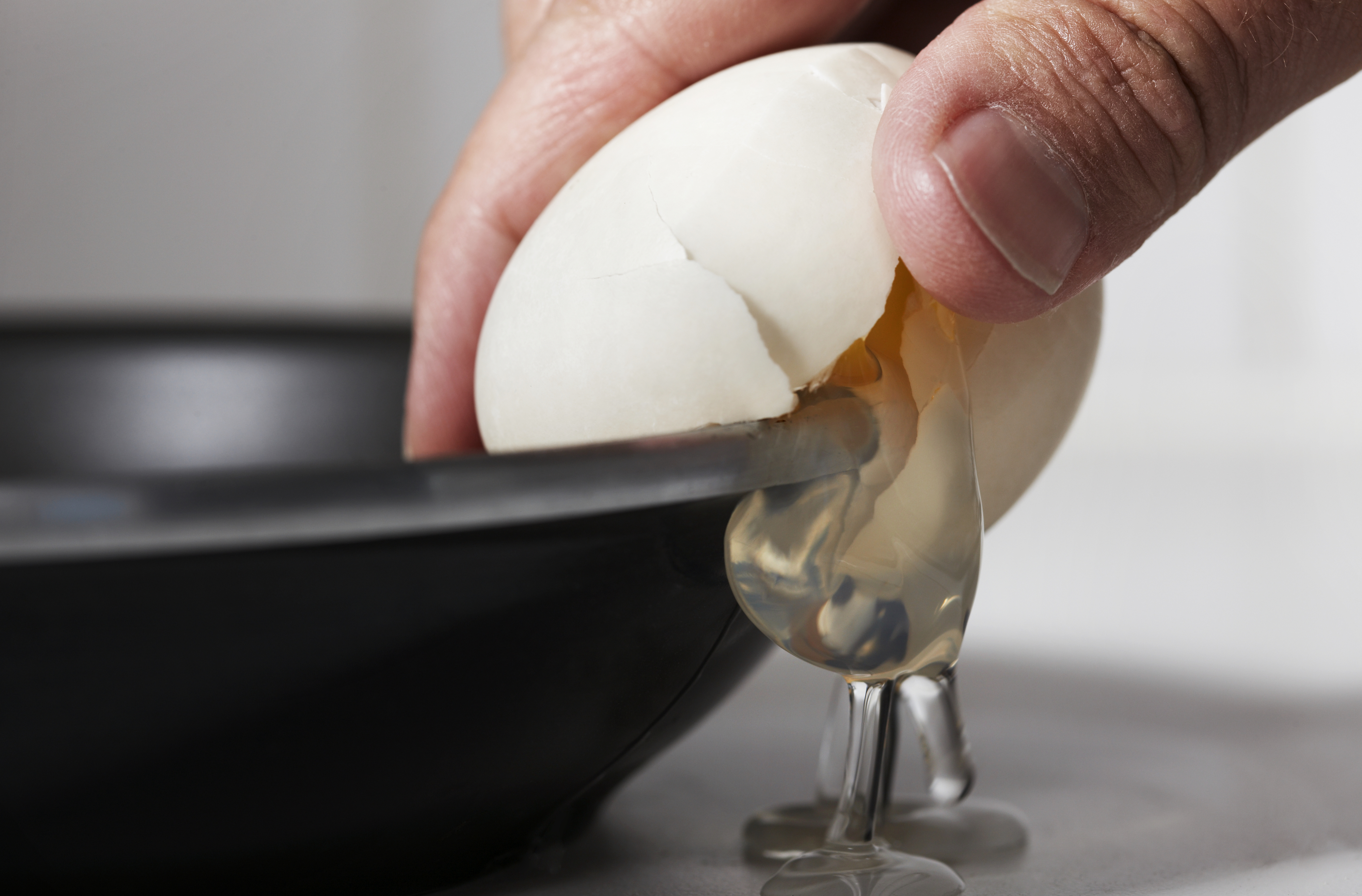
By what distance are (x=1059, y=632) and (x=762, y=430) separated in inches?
17.8

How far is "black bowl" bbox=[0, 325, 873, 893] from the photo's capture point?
0.29 meters

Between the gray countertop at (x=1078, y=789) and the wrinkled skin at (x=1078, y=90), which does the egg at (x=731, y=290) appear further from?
the gray countertop at (x=1078, y=789)

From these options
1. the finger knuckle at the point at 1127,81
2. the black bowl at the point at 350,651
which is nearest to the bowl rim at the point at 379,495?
the black bowl at the point at 350,651

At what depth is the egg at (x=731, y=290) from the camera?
1.22ft

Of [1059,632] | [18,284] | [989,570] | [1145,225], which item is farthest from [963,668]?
[18,284]

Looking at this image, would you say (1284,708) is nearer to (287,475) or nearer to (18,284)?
(287,475)

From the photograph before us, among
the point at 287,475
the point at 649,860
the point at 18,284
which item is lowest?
the point at 649,860

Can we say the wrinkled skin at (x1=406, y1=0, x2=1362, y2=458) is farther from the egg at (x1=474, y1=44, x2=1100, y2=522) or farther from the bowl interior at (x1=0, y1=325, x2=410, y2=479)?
the bowl interior at (x1=0, y1=325, x2=410, y2=479)

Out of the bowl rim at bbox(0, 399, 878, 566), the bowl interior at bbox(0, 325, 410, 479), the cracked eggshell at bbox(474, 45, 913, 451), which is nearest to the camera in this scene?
the bowl rim at bbox(0, 399, 878, 566)

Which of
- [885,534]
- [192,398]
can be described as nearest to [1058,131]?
[885,534]

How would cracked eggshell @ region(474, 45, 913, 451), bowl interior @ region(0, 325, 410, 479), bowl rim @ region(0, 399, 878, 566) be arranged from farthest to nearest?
1. bowl interior @ region(0, 325, 410, 479)
2. cracked eggshell @ region(474, 45, 913, 451)
3. bowl rim @ region(0, 399, 878, 566)

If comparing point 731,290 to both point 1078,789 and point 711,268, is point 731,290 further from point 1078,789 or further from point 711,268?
point 1078,789

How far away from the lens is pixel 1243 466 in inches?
45.4

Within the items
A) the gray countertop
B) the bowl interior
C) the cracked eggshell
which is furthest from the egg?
the bowl interior
